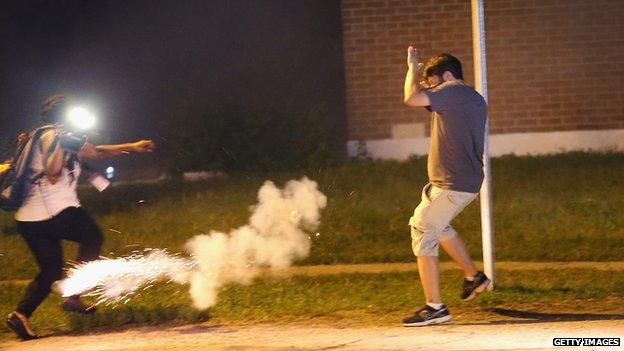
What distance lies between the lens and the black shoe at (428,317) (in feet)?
23.6

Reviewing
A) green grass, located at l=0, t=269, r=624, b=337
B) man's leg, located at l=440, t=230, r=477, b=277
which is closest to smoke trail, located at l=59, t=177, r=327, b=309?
green grass, located at l=0, t=269, r=624, b=337

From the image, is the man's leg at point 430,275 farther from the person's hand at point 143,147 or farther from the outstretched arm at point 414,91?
the person's hand at point 143,147

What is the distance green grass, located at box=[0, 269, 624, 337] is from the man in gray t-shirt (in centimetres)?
51

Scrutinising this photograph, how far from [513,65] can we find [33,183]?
8.38 meters

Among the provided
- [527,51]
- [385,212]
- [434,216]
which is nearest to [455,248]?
[434,216]

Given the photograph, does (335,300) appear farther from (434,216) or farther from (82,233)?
(82,233)

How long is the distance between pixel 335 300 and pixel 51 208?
2271 mm

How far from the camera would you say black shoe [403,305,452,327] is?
7.19m

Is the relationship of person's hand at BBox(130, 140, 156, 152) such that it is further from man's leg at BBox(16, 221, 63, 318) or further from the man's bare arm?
man's leg at BBox(16, 221, 63, 318)

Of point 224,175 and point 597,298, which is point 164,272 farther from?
point 224,175

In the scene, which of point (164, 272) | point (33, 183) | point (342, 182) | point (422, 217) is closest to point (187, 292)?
point (164, 272)

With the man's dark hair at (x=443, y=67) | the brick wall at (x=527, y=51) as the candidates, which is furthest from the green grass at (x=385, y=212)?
the man's dark hair at (x=443, y=67)

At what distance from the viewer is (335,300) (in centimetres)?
817

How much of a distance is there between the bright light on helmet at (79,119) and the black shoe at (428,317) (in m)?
2.70
